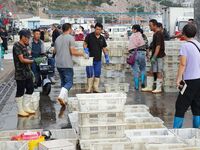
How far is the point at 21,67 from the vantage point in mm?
9305

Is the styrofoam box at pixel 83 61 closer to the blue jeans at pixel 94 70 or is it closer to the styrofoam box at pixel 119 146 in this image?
the blue jeans at pixel 94 70

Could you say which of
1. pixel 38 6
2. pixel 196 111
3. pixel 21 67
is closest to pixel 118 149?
pixel 196 111

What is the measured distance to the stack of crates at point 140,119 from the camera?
22.7 ft

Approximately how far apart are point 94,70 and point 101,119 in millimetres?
5869

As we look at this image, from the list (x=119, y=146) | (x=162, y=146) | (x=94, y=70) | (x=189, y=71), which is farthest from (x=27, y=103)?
(x=162, y=146)

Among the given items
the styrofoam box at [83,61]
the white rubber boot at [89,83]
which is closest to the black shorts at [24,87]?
the styrofoam box at [83,61]

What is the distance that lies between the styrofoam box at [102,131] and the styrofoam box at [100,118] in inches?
3.0

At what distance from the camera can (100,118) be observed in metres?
6.24

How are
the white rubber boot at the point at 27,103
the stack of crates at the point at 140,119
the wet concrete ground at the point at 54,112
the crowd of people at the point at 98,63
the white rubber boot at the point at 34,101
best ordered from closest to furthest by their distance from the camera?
1. the stack of crates at the point at 140,119
2. the crowd of people at the point at 98,63
3. the wet concrete ground at the point at 54,112
4. the white rubber boot at the point at 27,103
5. the white rubber boot at the point at 34,101

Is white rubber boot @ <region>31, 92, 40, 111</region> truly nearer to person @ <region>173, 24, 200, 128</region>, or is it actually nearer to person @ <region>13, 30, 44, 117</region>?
person @ <region>13, 30, 44, 117</region>

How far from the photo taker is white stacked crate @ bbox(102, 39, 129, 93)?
478 inches

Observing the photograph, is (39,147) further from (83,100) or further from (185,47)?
(185,47)

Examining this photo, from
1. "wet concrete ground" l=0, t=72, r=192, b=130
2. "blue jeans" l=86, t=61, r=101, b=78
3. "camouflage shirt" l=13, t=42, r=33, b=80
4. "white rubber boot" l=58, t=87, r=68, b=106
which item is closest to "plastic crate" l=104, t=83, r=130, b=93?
"wet concrete ground" l=0, t=72, r=192, b=130

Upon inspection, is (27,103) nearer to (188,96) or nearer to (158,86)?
(188,96)
